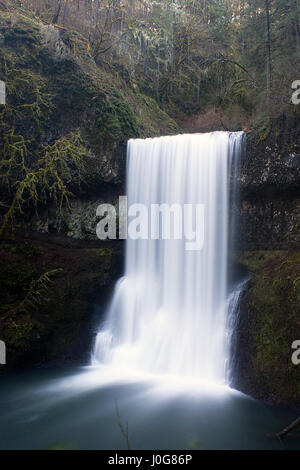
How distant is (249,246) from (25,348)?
5.87m

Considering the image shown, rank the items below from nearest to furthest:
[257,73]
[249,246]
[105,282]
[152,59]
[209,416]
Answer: [209,416] → [249,246] → [105,282] → [257,73] → [152,59]

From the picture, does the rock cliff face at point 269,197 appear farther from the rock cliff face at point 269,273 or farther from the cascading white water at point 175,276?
the cascading white water at point 175,276

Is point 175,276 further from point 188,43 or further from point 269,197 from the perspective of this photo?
point 188,43

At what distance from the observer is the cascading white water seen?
701 centimetres

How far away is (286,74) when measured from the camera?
26.8ft

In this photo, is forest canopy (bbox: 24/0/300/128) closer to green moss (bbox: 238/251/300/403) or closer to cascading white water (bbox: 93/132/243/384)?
cascading white water (bbox: 93/132/243/384)

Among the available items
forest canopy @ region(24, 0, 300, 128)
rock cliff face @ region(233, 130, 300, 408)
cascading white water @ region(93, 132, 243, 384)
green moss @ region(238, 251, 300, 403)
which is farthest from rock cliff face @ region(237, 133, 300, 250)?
forest canopy @ region(24, 0, 300, 128)

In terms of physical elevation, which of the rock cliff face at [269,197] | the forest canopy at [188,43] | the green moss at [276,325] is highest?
the forest canopy at [188,43]

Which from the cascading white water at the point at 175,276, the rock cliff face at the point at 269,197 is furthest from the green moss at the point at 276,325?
the rock cliff face at the point at 269,197

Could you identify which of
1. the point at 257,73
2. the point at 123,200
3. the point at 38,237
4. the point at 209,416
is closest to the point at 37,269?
the point at 38,237

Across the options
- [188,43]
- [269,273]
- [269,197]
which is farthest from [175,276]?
[188,43]

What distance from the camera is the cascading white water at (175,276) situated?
23.0ft
